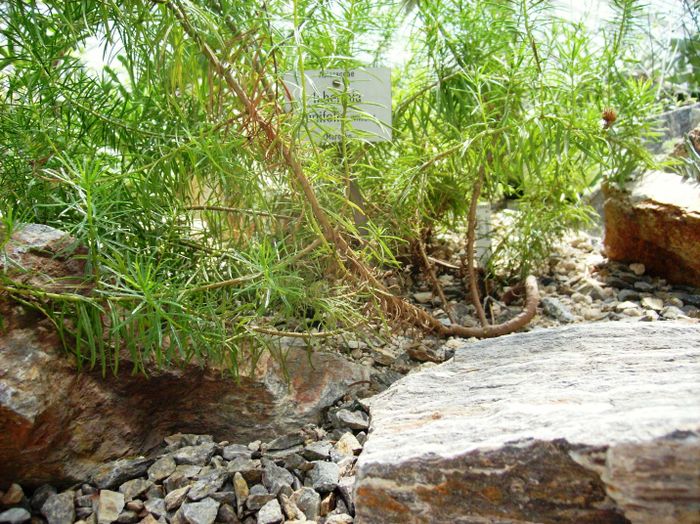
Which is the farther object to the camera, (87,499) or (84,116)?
(84,116)

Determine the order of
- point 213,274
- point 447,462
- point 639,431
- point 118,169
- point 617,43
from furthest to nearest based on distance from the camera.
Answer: point 617,43
point 118,169
point 213,274
point 447,462
point 639,431

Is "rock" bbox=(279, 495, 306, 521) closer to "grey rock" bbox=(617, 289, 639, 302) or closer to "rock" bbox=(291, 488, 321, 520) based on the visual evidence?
"rock" bbox=(291, 488, 321, 520)

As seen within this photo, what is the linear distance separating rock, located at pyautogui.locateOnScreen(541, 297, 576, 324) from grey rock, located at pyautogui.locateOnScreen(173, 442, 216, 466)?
58.8 inches

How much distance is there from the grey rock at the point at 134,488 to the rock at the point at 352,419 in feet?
1.72

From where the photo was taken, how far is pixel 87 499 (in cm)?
134

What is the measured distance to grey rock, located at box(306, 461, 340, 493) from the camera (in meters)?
1.35

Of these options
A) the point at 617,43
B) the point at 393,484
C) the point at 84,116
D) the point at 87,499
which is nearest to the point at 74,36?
the point at 84,116

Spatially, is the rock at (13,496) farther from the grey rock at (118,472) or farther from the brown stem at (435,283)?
the brown stem at (435,283)

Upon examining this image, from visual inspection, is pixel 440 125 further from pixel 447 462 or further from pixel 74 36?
pixel 447 462

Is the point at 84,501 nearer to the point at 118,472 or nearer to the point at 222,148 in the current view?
the point at 118,472

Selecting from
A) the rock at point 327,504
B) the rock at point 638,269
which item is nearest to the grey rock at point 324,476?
the rock at point 327,504

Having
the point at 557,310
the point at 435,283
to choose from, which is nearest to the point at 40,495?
the point at 435,283

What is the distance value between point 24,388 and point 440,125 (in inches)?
65.7

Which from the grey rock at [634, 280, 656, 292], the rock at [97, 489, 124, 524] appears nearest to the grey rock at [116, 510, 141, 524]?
the rock at [97, 489, 124, 524]
